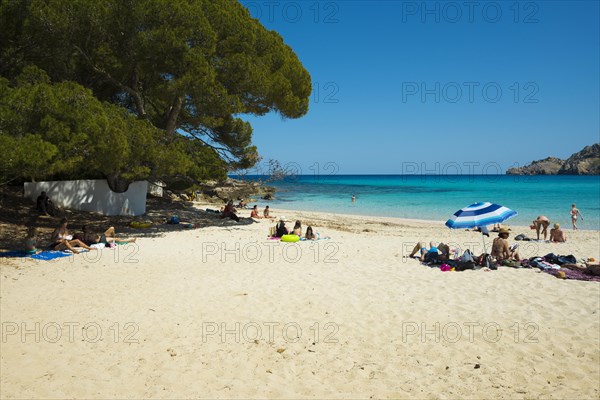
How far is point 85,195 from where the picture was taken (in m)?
17.6

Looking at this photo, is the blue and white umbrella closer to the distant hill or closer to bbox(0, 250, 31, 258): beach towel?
bbox(0, 250, 31, 258): beach towel

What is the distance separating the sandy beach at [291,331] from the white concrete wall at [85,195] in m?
8.45

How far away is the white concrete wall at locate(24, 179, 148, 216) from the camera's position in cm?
1736

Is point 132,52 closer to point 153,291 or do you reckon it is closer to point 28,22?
point 28,22

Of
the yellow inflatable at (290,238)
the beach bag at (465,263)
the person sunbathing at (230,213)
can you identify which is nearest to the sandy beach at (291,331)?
the beach bag at (465,263)

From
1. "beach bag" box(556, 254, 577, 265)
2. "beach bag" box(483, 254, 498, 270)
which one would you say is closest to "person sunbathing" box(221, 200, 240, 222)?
"beach bag" box(483, 254, 498, 270)

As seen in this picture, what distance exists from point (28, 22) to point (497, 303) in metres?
15.1

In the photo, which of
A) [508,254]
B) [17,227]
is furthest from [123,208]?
[508,254]

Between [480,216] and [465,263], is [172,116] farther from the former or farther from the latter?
[465,263]

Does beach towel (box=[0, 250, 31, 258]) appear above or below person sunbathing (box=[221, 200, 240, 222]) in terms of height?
below

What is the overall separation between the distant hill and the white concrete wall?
151 meters

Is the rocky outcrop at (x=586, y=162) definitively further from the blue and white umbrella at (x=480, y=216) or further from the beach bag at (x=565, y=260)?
the blue and white umbrella at (x=480, y=216)

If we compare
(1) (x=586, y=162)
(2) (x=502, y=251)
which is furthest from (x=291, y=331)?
(1) (x=586, y=162)

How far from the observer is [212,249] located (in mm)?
11977
